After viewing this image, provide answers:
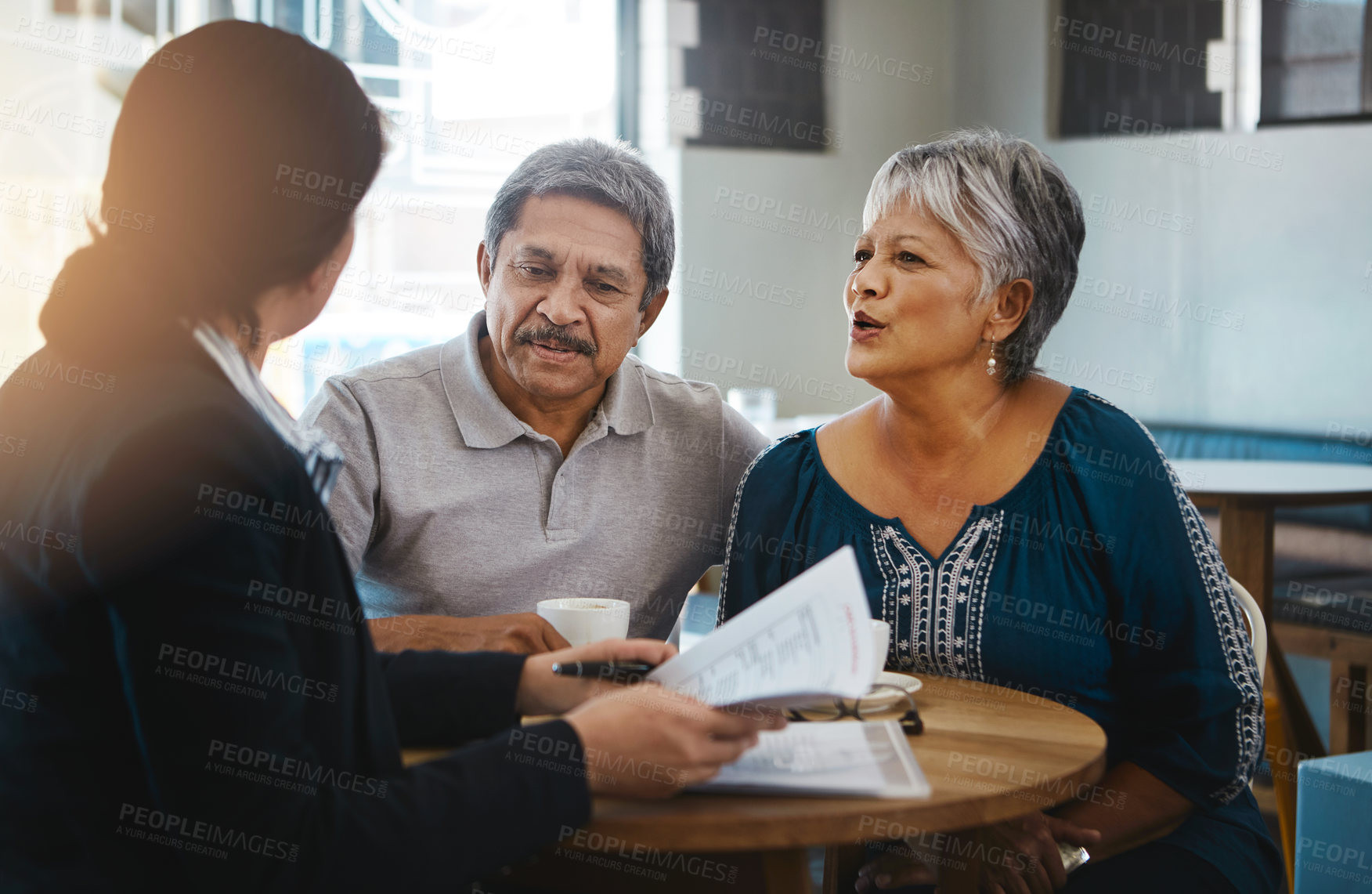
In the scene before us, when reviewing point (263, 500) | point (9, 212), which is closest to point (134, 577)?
point (263, 500)

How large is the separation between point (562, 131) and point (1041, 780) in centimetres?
404

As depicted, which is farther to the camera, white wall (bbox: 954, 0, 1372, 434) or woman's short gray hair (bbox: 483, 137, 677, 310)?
white wall (bbox: 954, 0, 1372, 434)

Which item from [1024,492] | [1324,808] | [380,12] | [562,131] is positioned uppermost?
[380,12]

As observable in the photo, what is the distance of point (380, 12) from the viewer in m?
4.29

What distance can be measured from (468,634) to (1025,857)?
676mm

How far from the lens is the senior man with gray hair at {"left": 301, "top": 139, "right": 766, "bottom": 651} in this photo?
1.62m

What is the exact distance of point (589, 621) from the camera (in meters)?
1.23

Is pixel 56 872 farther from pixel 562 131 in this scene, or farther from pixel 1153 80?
pixel 1153 80
